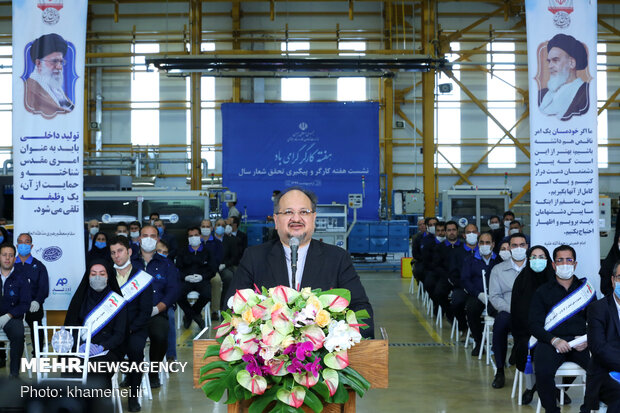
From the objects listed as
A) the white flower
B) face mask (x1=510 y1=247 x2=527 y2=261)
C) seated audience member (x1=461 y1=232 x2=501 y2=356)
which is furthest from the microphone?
seated audience member (x1=461 y1=232 x2=501 y2=356)

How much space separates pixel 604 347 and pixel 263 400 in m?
2.90

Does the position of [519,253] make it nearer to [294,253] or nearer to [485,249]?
[485,249]

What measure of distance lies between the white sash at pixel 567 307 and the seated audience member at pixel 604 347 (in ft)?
2.51

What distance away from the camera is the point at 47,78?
23.4ft

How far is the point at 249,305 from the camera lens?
222 cm

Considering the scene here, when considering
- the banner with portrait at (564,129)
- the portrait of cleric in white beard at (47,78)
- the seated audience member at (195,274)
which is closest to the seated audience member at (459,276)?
the banner with portrait at (564,129)

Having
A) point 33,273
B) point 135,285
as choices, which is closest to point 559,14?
point 135,285

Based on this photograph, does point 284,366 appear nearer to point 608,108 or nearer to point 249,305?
point 249,305

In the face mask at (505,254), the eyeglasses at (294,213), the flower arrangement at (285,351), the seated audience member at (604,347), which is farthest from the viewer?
the face mask at (505,254)

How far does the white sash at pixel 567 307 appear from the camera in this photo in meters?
5.29

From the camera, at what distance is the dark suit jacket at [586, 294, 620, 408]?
174 inches

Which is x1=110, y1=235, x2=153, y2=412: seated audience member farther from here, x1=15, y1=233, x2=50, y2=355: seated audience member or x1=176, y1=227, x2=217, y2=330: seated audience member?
x1=176, y1=227, x2=217, y2=330: seated audience member

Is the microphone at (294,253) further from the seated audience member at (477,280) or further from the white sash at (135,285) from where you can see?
the seated audience member at (477,280)

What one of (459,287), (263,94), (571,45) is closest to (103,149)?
(263,94)
